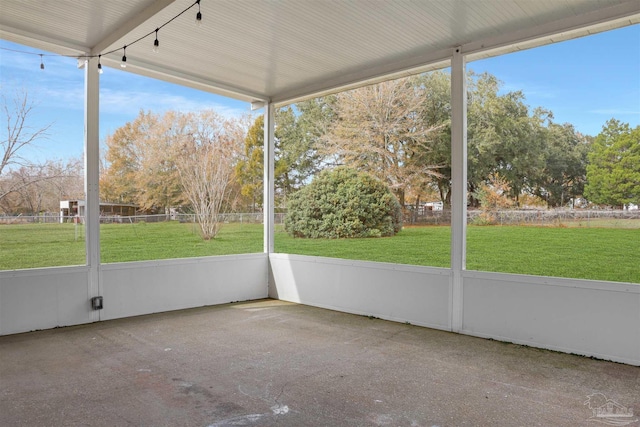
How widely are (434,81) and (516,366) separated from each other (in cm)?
544

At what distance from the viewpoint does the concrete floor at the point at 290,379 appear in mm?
2660

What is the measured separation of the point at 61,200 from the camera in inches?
209

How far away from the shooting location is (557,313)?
4.02 m

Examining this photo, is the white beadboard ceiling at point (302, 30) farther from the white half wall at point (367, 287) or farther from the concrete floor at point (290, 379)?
the concrete floor at point (290, 379)

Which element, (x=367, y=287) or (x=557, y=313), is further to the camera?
(x=367, y=287)

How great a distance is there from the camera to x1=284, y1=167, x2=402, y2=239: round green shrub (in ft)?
25.5

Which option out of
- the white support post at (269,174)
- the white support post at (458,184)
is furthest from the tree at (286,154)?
the white support post at (458,184)

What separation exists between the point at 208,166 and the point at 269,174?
5.51 feet

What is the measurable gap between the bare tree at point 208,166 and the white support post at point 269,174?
153 centimetres

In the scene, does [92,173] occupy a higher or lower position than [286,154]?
lower

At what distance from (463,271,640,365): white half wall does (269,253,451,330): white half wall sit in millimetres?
392

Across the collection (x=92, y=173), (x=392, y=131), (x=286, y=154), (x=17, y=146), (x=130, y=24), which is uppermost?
(x=130, y=24)

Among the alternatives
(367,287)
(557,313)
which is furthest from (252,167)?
(557,313)

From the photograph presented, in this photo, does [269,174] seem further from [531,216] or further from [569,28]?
[569,28]
